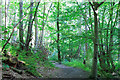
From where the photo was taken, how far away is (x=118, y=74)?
668 centimetres

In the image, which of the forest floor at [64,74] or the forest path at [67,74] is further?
the forest path at [67,74]

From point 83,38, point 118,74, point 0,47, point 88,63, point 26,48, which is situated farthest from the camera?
point 88,63

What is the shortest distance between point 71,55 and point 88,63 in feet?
22.4

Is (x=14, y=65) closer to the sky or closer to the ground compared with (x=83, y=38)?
closer to the ground

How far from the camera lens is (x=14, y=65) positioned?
16.0 ft

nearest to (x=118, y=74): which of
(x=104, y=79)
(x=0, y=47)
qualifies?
(x=104, y=79)

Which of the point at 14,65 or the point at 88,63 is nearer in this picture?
the point at 14,65

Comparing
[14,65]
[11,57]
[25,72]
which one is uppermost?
[11,57]

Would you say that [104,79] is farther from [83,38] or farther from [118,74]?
[83,38]

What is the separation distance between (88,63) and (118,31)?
13.0 feet

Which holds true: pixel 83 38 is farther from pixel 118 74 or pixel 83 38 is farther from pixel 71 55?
pixel 71 55

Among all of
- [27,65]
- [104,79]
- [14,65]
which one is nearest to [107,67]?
[104,79]

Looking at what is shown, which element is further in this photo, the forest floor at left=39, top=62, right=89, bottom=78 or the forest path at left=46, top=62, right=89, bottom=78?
the forest path at left=46, top=62, right=89, bottom=78

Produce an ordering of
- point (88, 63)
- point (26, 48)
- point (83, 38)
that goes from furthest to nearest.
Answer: point (88, 63), point (26, 48), point (83, 38)
